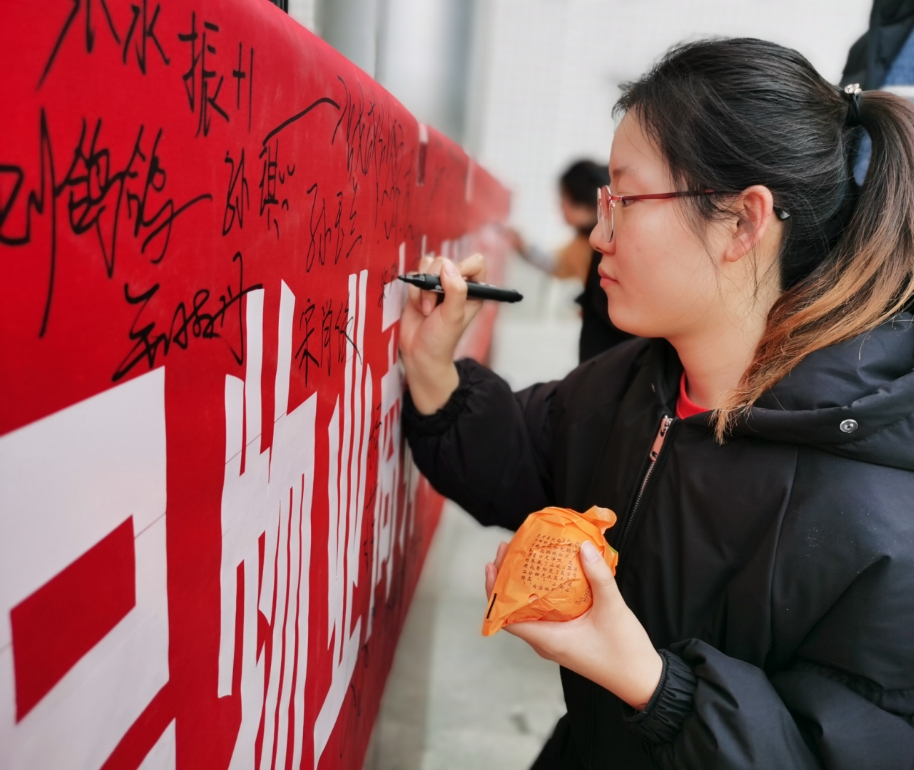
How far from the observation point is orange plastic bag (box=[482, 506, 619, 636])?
2.77ft

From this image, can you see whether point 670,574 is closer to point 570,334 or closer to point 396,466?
point 396,466

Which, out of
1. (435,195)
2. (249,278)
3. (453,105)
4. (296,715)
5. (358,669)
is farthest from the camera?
(453,105)

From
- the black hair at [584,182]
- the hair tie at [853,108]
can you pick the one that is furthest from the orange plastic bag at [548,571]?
the black hair at [584,182]

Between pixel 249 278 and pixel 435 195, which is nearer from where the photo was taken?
pixel 249 278

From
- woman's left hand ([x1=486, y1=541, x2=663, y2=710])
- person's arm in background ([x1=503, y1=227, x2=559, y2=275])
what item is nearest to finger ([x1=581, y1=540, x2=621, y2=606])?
woman's left hand ([x1=486, y1=541, x2=663, y2=710])

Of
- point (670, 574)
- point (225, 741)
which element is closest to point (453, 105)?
point (670, 574)

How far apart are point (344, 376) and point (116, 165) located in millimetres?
538

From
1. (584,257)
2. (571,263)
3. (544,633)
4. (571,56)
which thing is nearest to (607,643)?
(544,633)

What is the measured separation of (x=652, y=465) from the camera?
39.8 inches

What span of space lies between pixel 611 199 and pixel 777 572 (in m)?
0.49

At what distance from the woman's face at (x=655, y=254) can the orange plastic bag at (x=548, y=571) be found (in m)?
0.27

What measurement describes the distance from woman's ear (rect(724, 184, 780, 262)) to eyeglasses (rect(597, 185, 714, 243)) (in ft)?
0.14

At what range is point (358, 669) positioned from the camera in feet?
3.95

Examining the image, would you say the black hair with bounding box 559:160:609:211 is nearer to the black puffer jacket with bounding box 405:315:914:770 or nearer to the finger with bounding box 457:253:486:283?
the finger with bounding box 457:253:486:283
